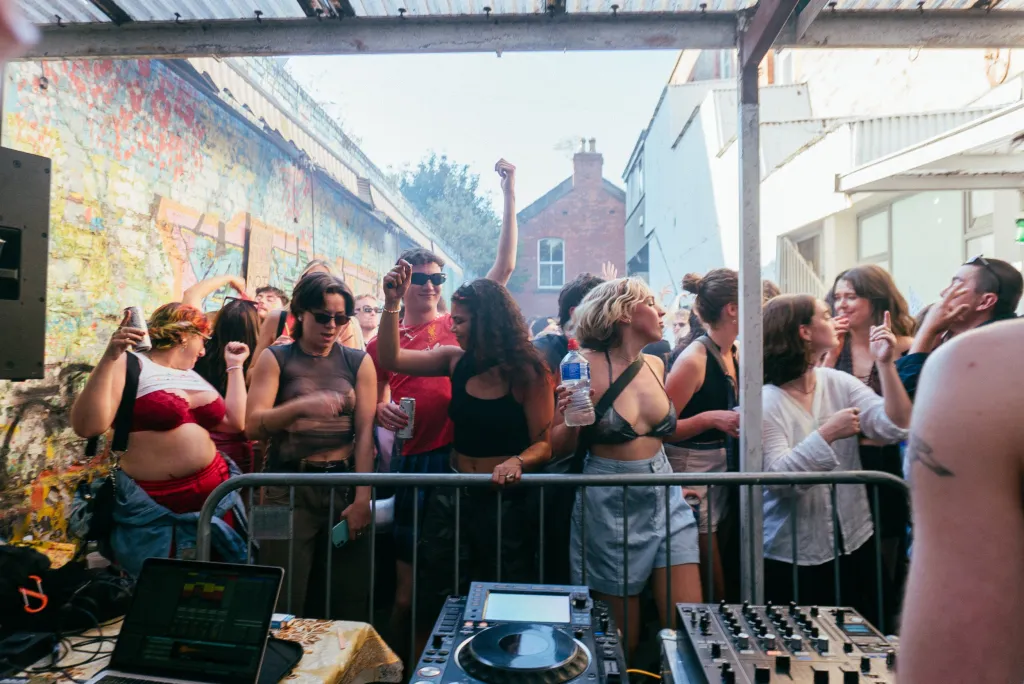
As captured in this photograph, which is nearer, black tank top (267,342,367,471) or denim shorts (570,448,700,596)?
denim shorts (570,448,700,596)

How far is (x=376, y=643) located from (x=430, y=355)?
166 cm

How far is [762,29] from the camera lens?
2812 millimetres

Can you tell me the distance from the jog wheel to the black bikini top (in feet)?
5.00

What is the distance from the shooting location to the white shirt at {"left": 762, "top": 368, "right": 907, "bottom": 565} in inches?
117

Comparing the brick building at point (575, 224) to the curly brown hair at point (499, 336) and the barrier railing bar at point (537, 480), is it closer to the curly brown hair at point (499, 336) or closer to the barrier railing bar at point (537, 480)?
the curly brown hair at point (499, 336)

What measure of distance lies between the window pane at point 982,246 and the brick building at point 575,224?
81.3 ft

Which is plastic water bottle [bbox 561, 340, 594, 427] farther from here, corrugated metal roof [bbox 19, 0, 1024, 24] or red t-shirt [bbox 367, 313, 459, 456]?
corrugated metal roof [bbox 19, 0, 1024, 24]

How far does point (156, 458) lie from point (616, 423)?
2346 mm

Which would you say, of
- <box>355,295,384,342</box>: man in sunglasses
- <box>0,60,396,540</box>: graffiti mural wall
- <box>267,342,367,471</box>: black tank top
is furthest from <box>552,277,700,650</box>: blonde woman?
<box>0,60,396,540</box>: graffiti mural wall

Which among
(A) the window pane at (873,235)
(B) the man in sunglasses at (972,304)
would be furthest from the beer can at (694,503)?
(A) the window pane at (873,235)

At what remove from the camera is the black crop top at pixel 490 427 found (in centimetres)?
319

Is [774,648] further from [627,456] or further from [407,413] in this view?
[407,413]

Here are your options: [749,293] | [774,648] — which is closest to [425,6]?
[749,293]

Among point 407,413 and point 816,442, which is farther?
point 407,413
